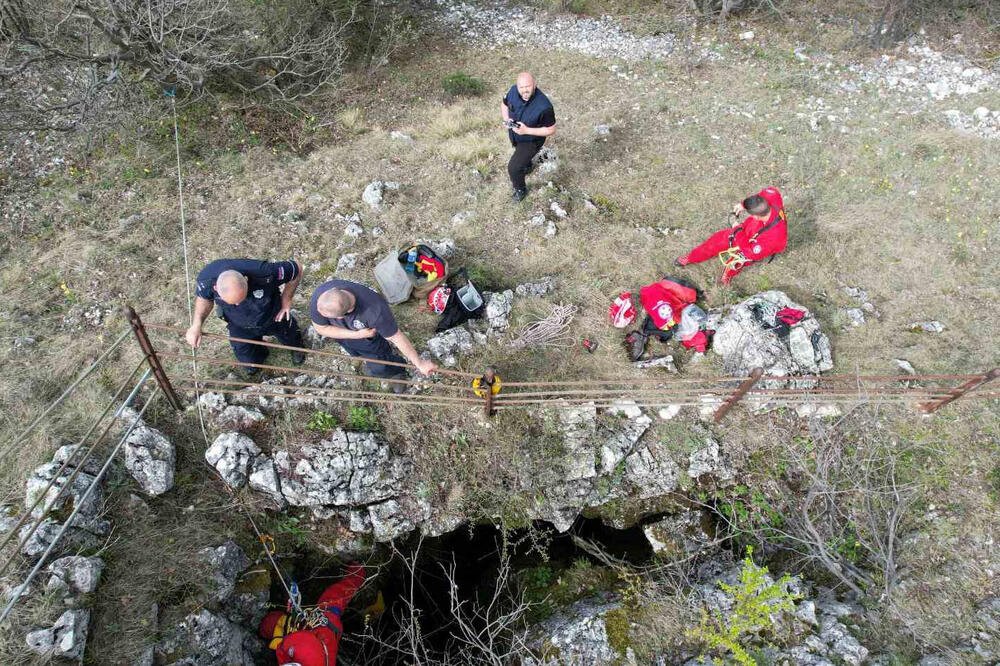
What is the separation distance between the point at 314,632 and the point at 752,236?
5697 mm

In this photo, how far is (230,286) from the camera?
3.73m

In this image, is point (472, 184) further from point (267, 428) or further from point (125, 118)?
point (125, 118)

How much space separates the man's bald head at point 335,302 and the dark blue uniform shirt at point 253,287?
2.27 ft

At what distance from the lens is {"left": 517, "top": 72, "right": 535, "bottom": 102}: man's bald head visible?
5352mm

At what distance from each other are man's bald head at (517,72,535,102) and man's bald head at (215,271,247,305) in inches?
138

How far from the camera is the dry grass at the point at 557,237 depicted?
4.56 metres

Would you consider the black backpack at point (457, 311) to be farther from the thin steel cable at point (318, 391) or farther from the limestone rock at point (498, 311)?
the thin steel cable at point (318, 391)

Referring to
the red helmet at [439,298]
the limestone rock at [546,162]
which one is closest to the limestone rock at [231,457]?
the red helmet at [439,298]

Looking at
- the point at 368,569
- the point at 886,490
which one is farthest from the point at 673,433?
the point at 368,569

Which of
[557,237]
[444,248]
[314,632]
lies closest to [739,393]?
[557,237]

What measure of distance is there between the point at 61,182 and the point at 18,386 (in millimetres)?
3198

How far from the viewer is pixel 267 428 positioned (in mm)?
4531

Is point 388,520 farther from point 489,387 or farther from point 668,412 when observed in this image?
point 668,412

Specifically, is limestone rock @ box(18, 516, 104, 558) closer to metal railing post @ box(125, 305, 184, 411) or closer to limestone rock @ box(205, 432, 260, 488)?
limestone rock @ box(205, 432, 260, 488)
